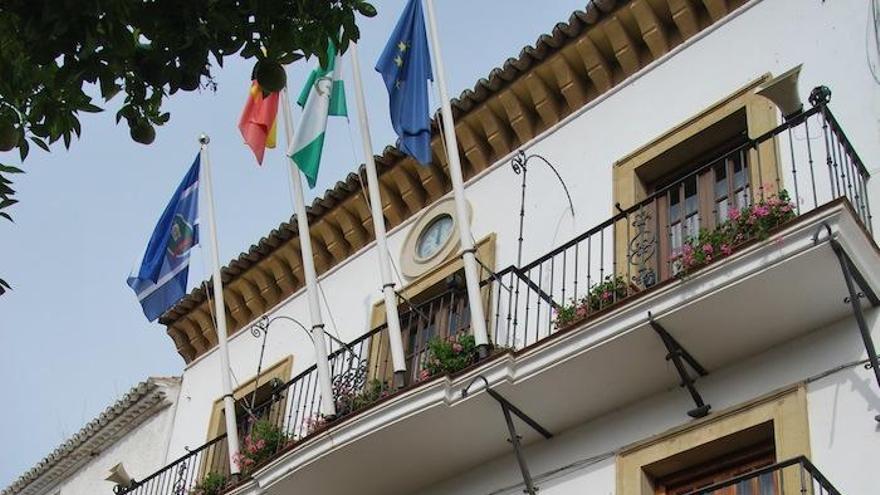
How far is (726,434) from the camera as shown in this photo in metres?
9.30

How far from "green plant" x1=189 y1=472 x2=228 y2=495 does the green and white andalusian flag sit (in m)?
2.78

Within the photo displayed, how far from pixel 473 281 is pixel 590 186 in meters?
1.52

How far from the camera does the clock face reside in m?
13.2

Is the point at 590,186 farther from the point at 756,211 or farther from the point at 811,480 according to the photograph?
the point at 811,480

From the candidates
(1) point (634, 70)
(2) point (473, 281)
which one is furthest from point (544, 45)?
(2) point (473, 281)

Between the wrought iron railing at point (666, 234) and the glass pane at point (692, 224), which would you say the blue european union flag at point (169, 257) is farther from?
the glass pane at point (692, 224)

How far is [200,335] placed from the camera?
1623 cm

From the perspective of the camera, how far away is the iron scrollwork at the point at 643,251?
10.4 meters

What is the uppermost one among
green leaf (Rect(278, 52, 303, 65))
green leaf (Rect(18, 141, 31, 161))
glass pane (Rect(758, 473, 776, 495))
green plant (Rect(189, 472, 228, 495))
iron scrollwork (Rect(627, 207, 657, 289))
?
iron scrollwork (Rect(627, 207, 657, 289))

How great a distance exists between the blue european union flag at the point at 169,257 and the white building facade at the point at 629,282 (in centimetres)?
137

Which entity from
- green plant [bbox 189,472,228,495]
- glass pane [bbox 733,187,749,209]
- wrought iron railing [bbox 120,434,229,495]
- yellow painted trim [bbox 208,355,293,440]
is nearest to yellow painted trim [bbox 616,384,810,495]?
glass pane [bbox 733,187,749,209]

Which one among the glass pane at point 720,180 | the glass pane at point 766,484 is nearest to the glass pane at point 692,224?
the glass pane at point 720,180

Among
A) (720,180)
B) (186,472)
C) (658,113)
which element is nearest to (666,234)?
(720,180)

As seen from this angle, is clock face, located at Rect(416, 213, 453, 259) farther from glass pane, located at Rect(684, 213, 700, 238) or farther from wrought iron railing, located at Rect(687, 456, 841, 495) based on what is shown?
wrought iron railing, located at Rect(687, 456, 841, 495)
